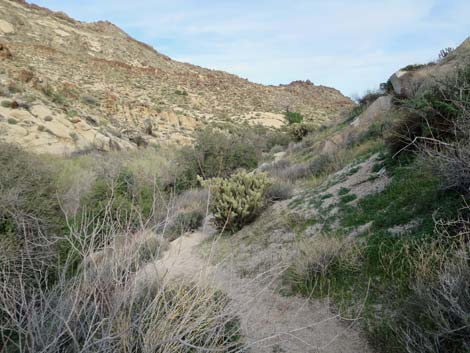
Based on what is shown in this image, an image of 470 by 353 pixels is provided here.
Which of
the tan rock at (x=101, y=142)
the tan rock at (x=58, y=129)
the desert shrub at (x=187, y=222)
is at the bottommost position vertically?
the desert shrub at (x=187, y=222)

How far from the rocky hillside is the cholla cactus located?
440 inches

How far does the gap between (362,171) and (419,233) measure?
11.4ft

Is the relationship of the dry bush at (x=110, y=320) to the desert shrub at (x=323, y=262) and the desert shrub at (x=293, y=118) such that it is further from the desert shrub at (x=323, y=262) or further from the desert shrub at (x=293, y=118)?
the desert shrub at (x=293, y=118)

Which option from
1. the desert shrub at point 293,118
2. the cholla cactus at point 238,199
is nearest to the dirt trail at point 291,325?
the cholla cactus at point 238,199

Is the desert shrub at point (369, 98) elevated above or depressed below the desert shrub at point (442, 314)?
above

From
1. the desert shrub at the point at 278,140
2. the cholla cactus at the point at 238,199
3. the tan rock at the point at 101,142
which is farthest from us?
the desert shrub at the point at 278,140

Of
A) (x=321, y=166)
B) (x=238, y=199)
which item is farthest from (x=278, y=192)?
(x=321, y=166)

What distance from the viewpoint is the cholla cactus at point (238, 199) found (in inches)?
315

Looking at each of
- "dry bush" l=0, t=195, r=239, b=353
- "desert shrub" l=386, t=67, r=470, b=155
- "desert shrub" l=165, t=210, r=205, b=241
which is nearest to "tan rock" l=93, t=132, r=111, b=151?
"desert shrub" l=165, t=210, r=205, b=241

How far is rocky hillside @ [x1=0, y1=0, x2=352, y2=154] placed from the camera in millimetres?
19203

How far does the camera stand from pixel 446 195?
15.4ft

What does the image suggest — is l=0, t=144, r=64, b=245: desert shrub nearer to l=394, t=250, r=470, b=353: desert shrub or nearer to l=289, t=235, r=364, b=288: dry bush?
l=289, t=235, r=364, b=288: dry bush

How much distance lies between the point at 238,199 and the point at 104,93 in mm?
22789

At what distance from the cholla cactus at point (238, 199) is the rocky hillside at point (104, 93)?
440 inches
